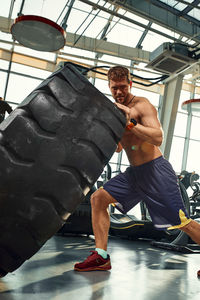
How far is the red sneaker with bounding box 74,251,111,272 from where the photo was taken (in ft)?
5.01

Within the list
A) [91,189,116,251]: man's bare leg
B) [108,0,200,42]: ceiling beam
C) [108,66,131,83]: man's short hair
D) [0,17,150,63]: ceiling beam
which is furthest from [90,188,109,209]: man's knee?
[0,17,150,63]: ceiling beam

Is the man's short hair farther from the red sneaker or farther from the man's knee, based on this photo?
the red sneaker

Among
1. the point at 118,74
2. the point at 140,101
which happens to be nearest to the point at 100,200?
the point at 140,101

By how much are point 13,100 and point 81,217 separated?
6.17m

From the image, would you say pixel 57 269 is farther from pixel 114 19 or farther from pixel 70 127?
pixel 114 19

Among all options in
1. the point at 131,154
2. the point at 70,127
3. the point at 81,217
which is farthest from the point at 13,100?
the point at 70,127

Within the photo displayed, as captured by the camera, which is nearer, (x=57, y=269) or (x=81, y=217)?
(x=57, y=269)

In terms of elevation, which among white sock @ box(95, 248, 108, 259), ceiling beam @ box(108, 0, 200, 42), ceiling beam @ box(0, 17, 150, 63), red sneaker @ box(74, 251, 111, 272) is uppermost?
ceiling beam @ box(108, 0, 200, 42)

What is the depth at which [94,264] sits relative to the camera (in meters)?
1.58

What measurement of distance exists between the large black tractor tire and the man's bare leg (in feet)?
2.36

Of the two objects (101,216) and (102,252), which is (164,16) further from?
(102,252)

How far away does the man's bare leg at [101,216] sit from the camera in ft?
5.71

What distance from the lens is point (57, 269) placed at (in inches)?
58.2

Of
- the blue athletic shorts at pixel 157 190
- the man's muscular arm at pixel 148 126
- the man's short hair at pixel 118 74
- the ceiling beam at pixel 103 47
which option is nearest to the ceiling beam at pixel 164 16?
the ceiling beam at pixel 103 47
